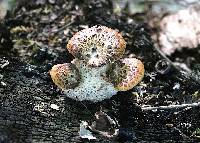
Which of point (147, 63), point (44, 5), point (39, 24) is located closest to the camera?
point (147, 63)

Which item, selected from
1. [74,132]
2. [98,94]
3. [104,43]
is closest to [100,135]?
[74,132]

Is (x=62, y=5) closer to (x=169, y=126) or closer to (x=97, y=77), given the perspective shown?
(x=97, y=77)

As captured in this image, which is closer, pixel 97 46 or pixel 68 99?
pixel 97 46

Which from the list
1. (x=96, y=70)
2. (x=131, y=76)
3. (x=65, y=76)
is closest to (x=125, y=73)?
(x=131, y=76)

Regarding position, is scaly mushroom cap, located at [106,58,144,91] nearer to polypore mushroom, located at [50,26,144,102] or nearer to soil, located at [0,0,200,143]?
polypore mushroom, located at [50,26,144,102]

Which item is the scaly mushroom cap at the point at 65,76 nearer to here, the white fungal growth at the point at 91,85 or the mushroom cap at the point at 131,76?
the white fungal growth at the point at 91,85

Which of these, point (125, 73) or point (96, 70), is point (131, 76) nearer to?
point (125, 73)
